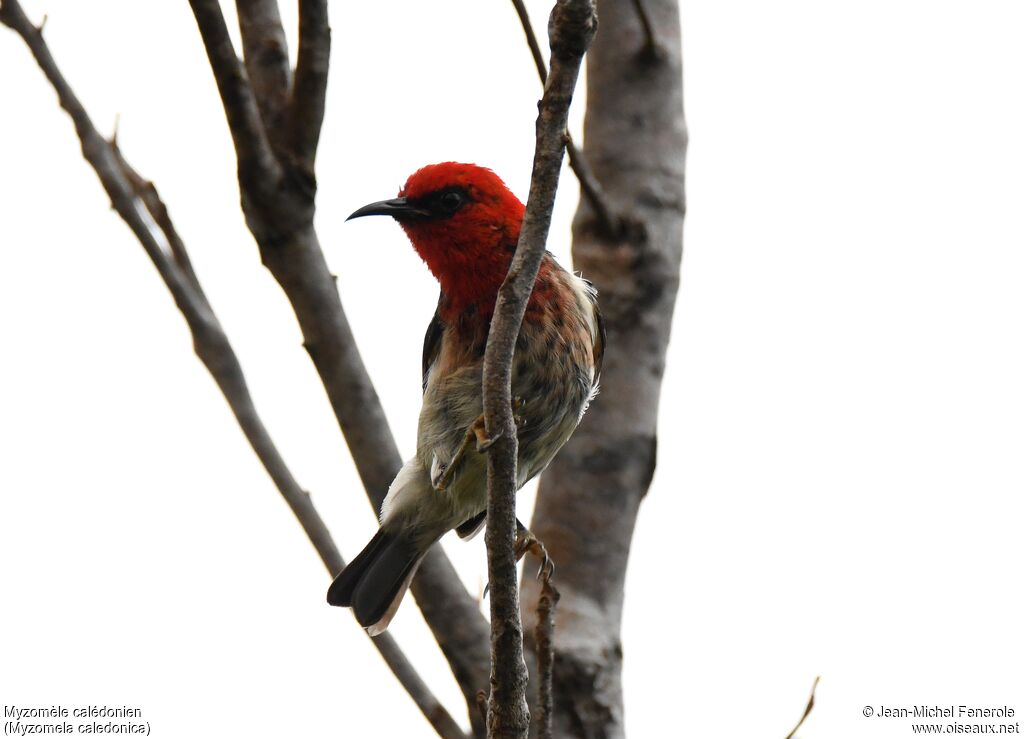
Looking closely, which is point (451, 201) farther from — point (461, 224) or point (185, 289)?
point (185, 289)

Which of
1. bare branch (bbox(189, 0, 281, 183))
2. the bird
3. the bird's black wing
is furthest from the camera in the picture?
the bird's black wing

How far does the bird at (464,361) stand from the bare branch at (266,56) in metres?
0.63

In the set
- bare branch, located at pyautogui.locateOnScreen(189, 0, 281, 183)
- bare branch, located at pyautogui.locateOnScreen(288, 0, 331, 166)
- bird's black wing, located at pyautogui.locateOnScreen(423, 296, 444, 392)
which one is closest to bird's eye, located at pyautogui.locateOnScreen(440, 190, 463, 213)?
bird's black wing, located at pyautogui.locateOnScreen(423, 296, 444, 392)

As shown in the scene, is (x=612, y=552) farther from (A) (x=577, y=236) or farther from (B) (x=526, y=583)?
(A) (x=577, y=236)

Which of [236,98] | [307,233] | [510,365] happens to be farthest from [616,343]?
[510,365]

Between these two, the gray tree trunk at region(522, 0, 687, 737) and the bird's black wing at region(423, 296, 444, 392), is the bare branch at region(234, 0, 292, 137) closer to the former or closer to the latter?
the bird's black wing at region(423, 296, 444, 392)

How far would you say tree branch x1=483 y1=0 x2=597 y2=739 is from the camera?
7.62 feet

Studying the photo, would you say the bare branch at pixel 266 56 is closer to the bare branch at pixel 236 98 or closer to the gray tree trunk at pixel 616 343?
the bare branch at pixel 236 98

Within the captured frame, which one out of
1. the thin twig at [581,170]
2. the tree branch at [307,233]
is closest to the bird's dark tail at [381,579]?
the tree branch at [307,233]

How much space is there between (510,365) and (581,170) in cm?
191

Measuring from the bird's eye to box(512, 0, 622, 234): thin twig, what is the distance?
0.42 meters

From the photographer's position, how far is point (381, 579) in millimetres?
4695

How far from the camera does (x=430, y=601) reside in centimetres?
414

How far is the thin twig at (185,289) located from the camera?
367 cm
